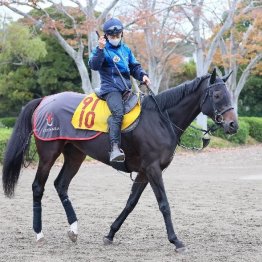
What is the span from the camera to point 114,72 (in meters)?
5.46

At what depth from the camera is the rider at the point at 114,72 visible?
5.25 m

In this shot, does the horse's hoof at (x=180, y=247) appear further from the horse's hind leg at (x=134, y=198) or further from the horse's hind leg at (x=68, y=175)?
the horse's hind leg at (x=68, y=175)

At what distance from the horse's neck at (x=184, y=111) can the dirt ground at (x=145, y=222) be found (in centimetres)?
119

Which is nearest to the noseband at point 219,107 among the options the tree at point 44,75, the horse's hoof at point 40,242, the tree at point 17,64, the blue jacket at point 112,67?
the blue jacket at point 112,67

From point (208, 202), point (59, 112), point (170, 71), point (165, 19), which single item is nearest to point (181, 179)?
point (208, 202)

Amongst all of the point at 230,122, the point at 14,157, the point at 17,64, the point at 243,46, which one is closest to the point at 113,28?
the point at 230,122

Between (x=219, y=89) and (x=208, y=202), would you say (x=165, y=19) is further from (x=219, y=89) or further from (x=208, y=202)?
(x=219, y=89)

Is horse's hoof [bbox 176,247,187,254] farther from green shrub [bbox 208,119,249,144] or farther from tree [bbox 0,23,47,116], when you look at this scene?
green shrub [bbox 208,119,249,144]

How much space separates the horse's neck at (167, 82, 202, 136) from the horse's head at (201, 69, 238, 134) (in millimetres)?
134

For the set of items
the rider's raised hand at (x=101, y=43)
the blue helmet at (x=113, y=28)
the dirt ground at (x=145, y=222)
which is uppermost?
the blue helmet at (x=113, y=28)

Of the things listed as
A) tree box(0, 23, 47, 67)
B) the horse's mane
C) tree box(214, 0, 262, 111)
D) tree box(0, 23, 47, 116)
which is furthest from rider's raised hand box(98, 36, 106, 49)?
tree box(214, 0, 262, 111)

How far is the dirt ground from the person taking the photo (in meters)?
4.96

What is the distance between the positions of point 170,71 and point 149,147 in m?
28.9

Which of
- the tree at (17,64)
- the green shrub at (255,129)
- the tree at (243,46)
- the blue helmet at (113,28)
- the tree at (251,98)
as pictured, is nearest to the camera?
the blue helmet at (113,28)
